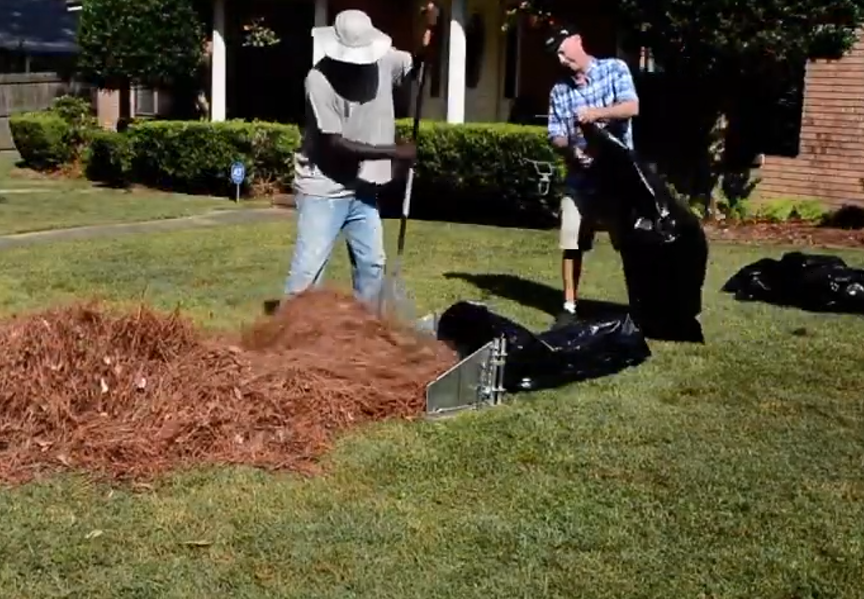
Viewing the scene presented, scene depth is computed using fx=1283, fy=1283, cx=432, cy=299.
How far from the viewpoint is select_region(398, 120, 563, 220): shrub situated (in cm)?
1373

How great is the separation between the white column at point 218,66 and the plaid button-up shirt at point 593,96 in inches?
480

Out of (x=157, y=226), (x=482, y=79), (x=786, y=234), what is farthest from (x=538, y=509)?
(x=482, y=79)

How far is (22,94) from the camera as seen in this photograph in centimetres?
2555

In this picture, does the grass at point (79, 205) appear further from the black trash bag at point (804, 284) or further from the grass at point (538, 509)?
the grass at point (538, 509)

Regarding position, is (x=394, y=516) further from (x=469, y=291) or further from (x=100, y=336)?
(x=469, y=291)

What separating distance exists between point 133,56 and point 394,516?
15734mm

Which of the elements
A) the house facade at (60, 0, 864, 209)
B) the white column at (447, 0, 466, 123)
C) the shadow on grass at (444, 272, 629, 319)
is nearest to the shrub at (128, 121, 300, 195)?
the house facade at (60, 0, 864, 209)

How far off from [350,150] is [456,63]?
35.1 ft

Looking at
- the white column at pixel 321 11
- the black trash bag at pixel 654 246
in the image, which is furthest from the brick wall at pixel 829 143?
the black trash bag at pixel 654 246

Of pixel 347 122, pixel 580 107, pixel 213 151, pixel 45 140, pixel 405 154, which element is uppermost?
pixel 580 107

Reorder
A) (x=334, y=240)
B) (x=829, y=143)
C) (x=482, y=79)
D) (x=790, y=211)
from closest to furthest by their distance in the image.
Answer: (x=334, y=240), (x=790, y=211), (x=829, y=143), (x=482, y=79)

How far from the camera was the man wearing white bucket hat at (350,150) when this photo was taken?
20.8 ft

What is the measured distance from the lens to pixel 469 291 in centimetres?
892

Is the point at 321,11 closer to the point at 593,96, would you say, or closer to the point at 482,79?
the point at 482,79
